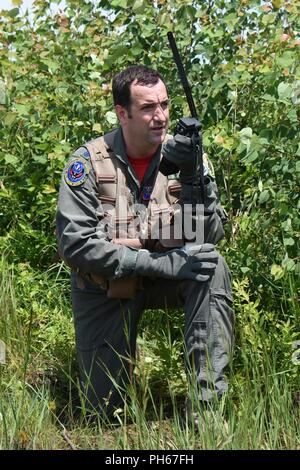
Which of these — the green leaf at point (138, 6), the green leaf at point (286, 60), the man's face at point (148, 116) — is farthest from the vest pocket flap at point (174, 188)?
the green leaf at point (138, 6)

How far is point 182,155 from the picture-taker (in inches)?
158

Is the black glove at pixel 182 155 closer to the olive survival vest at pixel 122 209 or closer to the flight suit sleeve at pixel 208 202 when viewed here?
the flight suit sleeve at pixel 208 202

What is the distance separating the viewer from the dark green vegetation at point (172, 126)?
4059mm

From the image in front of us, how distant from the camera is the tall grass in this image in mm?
3650

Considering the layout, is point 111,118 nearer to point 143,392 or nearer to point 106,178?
point 106,178

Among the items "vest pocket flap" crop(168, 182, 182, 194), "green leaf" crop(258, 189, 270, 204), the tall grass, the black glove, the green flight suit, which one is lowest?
the tall grass

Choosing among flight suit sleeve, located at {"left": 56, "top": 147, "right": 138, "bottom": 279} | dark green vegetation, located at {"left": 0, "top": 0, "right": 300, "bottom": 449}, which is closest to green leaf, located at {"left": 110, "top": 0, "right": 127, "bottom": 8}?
dark green vegetation, located at {"left": 0, "top": 0, "right": 300, "bottom": 449}

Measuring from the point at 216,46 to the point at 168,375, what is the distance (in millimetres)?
1626

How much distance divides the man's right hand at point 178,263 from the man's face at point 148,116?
0.48m

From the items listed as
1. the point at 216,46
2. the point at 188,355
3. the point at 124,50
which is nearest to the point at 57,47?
the point at 124,50

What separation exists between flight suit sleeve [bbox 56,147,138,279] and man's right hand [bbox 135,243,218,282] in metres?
0.05

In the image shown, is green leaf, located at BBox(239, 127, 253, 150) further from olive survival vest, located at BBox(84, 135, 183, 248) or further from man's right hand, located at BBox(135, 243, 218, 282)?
man's right hand, located at BBox(135, 243, 218, 282)

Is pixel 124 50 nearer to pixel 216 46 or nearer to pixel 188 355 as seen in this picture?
pixel 216 46
